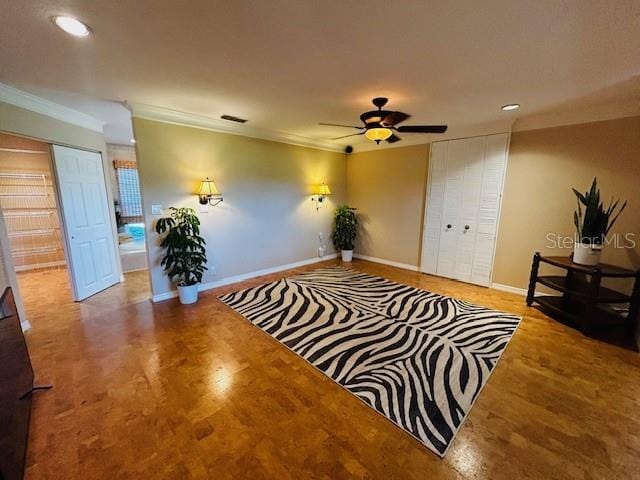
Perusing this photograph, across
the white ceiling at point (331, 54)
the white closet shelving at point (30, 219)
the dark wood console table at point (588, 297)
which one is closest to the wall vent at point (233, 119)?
the white ceiling at point (331, 54)

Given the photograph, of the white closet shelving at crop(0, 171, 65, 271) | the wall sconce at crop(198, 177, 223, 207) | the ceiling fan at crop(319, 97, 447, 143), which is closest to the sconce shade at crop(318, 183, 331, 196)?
the wall sconce at crop(198, 177, 223, 207)

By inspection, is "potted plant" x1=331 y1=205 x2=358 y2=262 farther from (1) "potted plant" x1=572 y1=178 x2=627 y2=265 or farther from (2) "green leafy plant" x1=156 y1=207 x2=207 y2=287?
(1) "potted plant" x1=572 y1=178 x2=627 y2=265

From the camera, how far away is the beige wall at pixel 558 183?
303 cm

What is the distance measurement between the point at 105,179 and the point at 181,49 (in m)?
3.30

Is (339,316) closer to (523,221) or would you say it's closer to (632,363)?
(632,363)

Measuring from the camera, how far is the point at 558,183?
3.45 m

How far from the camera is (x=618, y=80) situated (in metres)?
2.35

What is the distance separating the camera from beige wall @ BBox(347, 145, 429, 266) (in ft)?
16.1

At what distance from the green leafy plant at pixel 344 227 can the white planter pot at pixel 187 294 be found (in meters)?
3.15

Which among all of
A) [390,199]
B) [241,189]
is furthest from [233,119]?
[390,199]

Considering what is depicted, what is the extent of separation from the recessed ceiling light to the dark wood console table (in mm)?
4735

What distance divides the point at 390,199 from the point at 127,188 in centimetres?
721

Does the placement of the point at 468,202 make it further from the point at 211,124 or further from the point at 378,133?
the point at 211,124

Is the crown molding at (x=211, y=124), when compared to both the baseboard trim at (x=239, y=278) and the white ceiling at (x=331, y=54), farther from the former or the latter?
the baseboard trim at (x=239, y=278)
